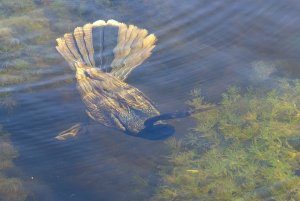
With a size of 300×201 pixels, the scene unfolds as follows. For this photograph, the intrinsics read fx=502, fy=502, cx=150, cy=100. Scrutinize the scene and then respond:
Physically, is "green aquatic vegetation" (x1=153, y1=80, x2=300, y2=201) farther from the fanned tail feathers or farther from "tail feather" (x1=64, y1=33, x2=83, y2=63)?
"tail feather" (x1=64, y1=33, x2=83, y2=63)

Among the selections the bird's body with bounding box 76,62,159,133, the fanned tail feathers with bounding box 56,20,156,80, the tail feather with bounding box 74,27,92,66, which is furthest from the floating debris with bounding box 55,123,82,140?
the tail feather with bounding box 74,27,92,66

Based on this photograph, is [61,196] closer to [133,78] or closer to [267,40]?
[133,78]

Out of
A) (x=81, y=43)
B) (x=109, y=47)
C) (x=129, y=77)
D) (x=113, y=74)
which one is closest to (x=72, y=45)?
(x=81, y=43)

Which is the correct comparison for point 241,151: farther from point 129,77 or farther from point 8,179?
point 8,179

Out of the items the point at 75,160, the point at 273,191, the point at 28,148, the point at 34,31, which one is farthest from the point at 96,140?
the point at 34,31

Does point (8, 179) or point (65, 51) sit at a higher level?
point (65, 51)

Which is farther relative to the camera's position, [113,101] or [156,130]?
[113,101]
